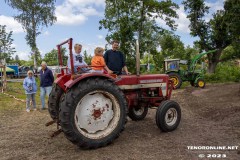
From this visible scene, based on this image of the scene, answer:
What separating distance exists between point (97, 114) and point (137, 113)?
7.86 feet

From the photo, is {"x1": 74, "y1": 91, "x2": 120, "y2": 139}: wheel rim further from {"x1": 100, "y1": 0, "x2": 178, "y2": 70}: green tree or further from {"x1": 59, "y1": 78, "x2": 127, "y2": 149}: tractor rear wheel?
{"x1": 100, "y1": 0, "x2": 178, "y2": 70}: green tree

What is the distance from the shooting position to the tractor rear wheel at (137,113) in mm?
7285

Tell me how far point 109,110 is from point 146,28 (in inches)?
706

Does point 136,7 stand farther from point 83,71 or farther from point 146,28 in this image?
point 83,71

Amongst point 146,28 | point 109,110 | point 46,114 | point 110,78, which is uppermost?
point 146,28

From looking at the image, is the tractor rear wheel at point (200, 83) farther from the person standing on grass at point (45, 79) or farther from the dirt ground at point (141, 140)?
the person standing on grass at point (45, 79)

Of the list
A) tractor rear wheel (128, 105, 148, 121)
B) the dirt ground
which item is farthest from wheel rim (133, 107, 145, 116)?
the dirt ground

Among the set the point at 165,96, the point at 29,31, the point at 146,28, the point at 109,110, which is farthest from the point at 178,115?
the point at 29,31

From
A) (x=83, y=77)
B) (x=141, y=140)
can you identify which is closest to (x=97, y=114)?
(x=83, y=77)

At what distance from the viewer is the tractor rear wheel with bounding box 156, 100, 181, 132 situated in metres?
5.91

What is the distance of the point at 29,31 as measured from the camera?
34406mm

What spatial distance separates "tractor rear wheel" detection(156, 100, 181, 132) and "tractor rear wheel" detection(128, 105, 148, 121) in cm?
117

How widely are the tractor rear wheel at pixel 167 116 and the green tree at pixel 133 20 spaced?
48.2 feet

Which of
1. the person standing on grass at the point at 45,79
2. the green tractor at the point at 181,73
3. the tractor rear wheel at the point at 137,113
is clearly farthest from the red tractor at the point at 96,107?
the green tractor at the point at 181,73
